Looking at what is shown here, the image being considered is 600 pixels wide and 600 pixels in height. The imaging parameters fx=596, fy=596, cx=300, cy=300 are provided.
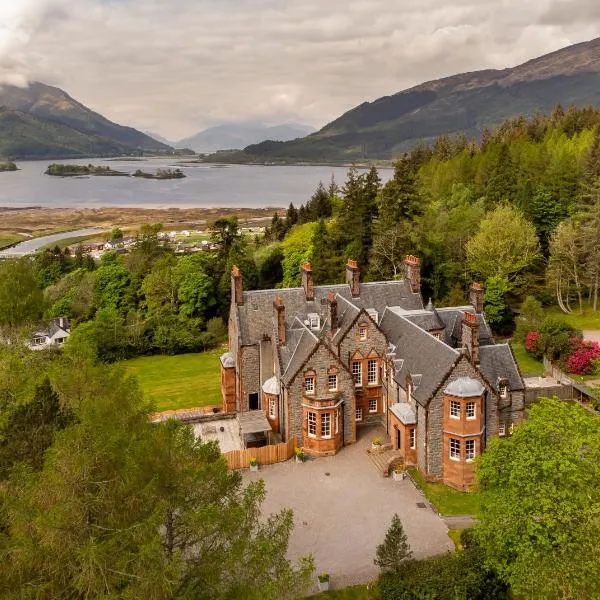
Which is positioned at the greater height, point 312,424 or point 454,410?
point 454,410

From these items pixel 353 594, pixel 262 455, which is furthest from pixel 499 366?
pixel 353 594

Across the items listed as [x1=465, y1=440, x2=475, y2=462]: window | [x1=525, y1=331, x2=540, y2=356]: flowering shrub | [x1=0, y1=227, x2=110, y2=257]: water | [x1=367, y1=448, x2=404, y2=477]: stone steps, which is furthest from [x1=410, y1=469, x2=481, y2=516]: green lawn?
[x1=0, y1=227, x2=110, y2=257]: water

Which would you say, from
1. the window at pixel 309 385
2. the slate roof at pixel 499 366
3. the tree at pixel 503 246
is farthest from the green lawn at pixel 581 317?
the window at pixel 309 385

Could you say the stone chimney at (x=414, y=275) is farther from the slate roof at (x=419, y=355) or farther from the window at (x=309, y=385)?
the window at (x=309, y=385)

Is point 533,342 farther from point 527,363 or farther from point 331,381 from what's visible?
point 331,381

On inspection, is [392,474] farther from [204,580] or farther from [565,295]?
[565,295]

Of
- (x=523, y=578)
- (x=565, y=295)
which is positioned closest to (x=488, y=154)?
(x=565, y=295)

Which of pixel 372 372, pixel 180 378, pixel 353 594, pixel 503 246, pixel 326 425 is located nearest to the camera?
pixel 353 594
